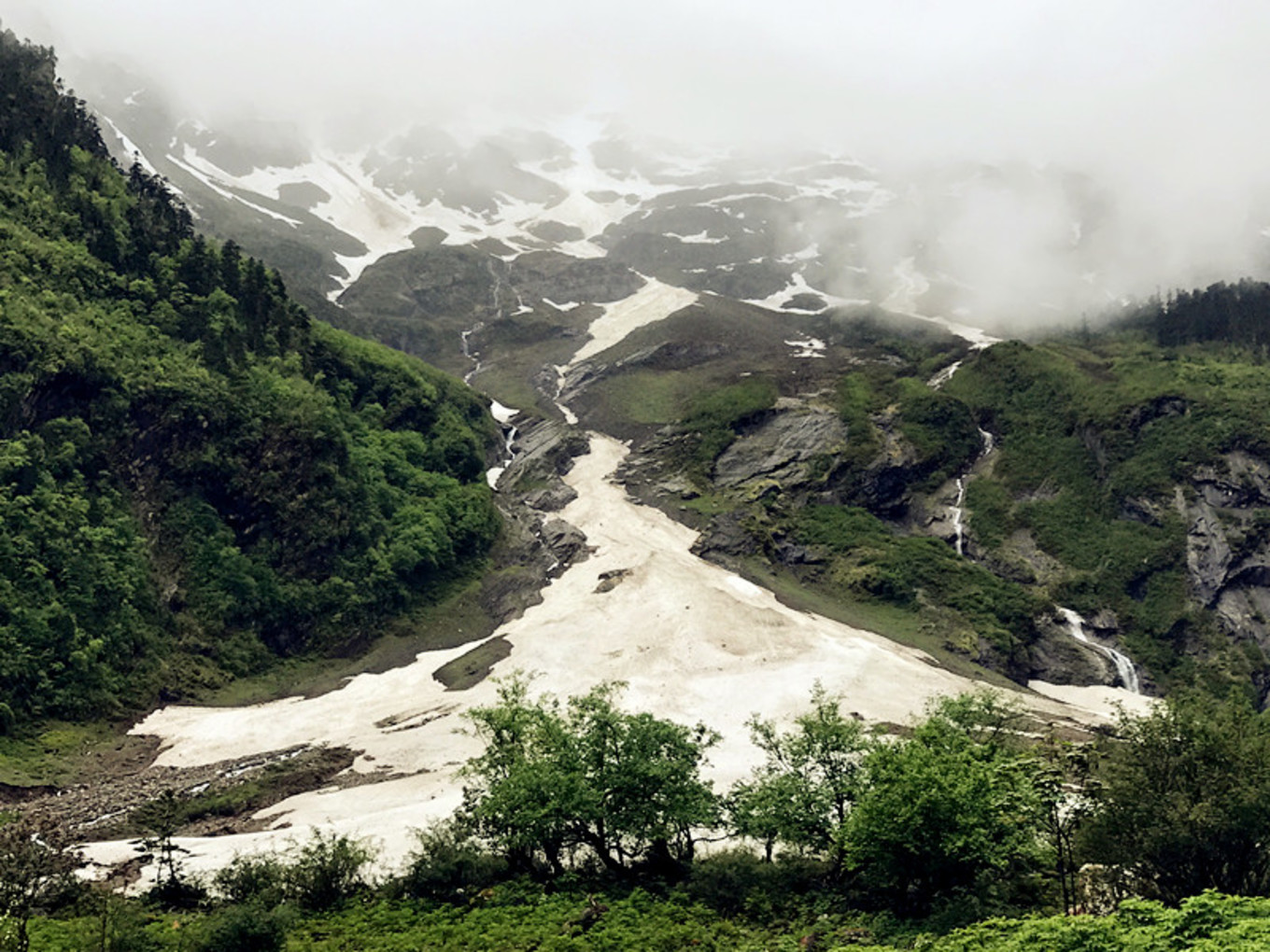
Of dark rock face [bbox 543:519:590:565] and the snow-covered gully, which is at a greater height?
dark rock face [bbox 543:519:590:565]

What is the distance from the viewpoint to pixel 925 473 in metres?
137

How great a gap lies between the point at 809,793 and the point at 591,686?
3581cm

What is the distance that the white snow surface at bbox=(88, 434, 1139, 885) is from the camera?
5841 centimetres

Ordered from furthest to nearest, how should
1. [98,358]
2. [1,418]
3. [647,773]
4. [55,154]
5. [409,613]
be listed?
1. [55,154]
2. [409,613]
3. [98,358]
4. [1,418]
5. [647,773]

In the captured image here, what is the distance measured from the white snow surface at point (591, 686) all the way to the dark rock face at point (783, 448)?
3171 cm

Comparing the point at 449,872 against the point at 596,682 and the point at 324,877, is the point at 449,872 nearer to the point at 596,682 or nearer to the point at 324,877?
the point at 324,877

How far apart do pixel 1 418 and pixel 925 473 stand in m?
103

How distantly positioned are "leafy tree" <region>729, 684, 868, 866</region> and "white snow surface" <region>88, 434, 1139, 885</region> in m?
13.2

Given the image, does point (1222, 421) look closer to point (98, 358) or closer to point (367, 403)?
point (367, 403)

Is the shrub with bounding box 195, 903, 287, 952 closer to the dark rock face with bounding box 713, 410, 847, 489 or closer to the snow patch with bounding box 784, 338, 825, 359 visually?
the dark rock face with bounding box 713, 410, 847, 489

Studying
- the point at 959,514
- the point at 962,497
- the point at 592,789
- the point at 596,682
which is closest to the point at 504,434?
the point at 962,497

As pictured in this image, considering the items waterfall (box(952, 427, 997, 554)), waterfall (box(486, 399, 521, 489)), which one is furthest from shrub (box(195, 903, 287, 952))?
waterfall (box(952, 427, 997, 554))

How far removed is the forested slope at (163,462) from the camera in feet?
246

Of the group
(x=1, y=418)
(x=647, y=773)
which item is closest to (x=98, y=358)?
(x=1, y=418)
